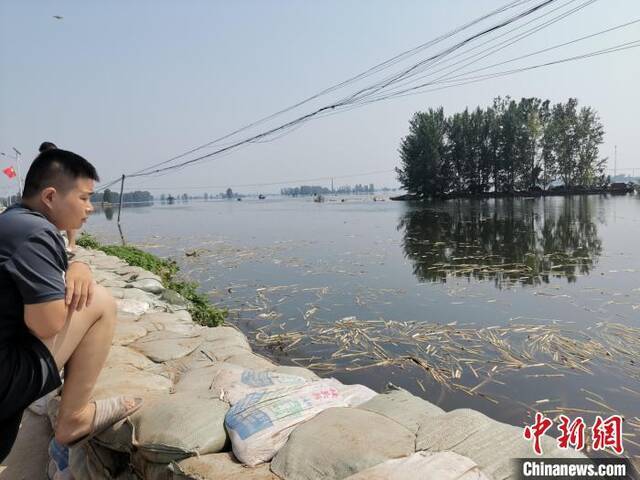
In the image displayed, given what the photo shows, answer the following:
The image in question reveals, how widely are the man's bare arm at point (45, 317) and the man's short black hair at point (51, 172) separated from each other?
450 millimetres

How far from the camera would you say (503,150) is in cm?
4341

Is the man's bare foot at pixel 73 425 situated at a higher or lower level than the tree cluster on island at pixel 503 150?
lower

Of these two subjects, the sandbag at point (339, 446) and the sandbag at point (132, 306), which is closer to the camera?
the sandbag at point (339, 446)

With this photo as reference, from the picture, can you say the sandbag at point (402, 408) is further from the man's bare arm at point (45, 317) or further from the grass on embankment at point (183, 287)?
the grass on embankment at point (183, 287)

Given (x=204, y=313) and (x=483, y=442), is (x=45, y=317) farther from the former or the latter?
(x=204, y=313)

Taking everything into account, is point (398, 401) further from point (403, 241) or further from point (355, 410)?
point (403, 241)

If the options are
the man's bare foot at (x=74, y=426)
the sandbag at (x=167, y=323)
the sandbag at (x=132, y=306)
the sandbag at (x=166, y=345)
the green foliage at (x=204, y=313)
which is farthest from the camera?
the green foliage at (x=204, y=313)

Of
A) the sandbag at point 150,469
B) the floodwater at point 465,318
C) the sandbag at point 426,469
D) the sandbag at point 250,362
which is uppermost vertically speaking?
the sandbag at point 426,469

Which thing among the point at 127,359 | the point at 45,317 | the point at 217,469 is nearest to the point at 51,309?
the point at 45,317

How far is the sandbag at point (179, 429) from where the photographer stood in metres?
1.76

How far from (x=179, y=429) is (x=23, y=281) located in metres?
0.89

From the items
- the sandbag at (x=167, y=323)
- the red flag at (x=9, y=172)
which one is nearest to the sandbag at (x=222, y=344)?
the sandbag at (x=167, y=323)

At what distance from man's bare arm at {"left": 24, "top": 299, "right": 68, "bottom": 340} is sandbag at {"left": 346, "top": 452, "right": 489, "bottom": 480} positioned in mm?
1142

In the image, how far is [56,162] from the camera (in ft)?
5.27
